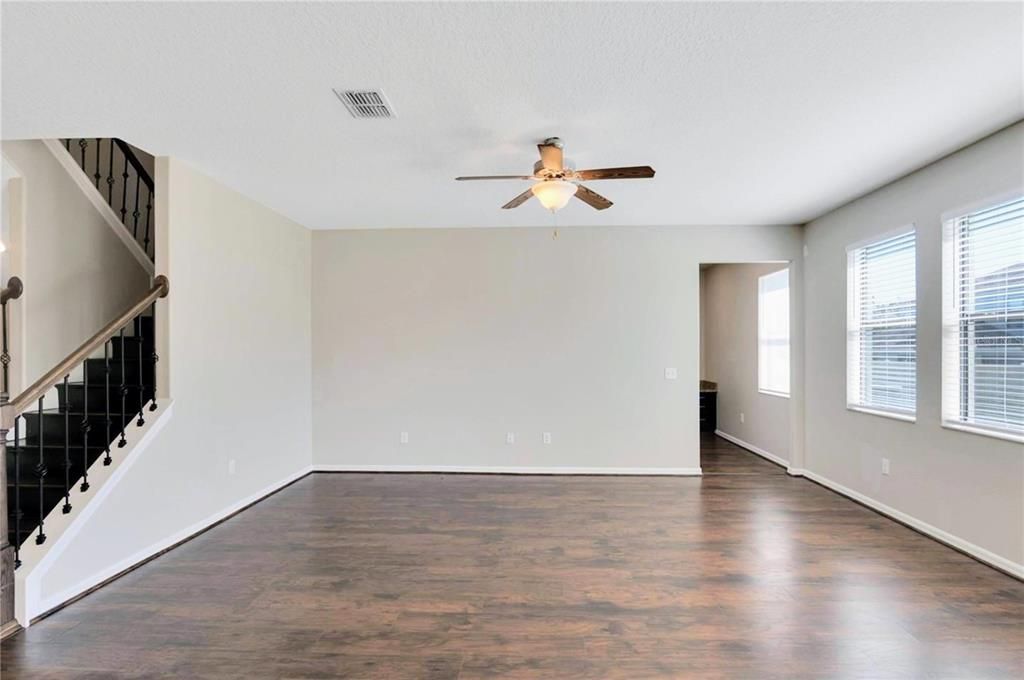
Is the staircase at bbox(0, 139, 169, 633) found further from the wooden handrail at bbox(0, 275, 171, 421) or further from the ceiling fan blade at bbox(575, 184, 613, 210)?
the ceiling fan blade at bbox(575, 184, 613, 210)

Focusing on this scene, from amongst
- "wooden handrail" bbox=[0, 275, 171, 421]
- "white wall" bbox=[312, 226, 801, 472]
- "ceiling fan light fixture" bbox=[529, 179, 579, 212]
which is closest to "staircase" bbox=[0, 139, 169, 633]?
"wooden handrail" bbox=[0, 275, 171, 421]

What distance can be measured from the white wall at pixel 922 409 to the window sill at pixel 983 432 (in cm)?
3

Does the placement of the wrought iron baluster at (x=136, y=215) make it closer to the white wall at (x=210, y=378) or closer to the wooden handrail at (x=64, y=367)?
the white wall at (x=210, y=378)

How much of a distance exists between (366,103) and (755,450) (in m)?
6.04

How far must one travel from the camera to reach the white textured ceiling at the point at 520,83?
1.92 meters

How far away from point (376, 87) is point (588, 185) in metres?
1.97

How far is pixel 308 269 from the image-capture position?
17.8ft

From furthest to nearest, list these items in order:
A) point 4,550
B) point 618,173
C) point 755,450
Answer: point 755,450 < point 618,173 < point 4,550

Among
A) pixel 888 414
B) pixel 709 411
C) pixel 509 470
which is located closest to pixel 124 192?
pixel 509 470

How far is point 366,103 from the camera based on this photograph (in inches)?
101

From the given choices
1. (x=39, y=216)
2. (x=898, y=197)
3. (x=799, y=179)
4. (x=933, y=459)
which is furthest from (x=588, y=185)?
(x=39, y=216)

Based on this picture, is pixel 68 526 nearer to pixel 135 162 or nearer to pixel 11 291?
pixel 11 291

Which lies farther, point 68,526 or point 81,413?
point 81,413

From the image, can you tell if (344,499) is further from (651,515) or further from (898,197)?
(898,197)
